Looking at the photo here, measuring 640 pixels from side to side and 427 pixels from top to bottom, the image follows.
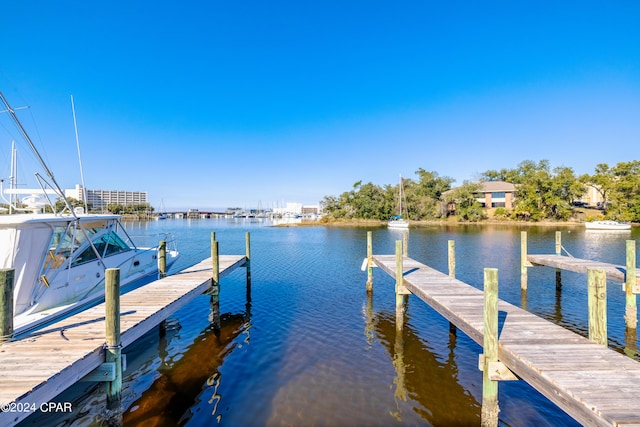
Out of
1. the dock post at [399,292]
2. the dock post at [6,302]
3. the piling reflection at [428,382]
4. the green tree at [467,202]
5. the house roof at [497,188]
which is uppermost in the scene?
the house roof at [497,188]

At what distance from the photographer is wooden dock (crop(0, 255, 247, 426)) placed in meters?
3.88

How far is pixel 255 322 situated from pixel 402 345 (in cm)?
512

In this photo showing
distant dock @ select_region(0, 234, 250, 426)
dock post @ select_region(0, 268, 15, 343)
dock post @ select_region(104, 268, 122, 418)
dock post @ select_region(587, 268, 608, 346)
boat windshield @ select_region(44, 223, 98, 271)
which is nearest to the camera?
distant dock @ select_region(0, 234, 250, 426)

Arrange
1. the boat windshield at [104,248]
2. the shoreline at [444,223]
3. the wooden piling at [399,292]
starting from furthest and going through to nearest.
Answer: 1. the shoreline at [444,223]
2. the wooden piling at [399,292]
3. the boat windshield at [104,248]

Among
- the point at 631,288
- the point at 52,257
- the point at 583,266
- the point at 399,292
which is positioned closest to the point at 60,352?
the point at 52,257

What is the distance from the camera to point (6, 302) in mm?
5137

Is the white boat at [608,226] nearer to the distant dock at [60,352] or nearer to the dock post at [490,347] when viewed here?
the dock post at [490,347]

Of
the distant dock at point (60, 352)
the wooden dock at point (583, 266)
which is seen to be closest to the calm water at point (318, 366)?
the wooden dock at point (583, 266)

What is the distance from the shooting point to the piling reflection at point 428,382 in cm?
638

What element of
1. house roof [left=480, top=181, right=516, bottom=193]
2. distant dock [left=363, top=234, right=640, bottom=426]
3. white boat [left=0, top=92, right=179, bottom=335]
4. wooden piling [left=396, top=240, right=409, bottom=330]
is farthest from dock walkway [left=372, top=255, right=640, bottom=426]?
house roof [left=480, top=181, right=516, bottom=193]

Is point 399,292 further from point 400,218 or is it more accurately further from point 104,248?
point 400,218

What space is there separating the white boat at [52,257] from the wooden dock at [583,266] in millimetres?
13639

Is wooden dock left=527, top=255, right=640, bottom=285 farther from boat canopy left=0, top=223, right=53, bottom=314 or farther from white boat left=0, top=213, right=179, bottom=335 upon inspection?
boat canopy left=0, top=223, right=53, bottom=314

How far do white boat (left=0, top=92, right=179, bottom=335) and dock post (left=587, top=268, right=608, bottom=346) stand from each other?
11.1 metres
